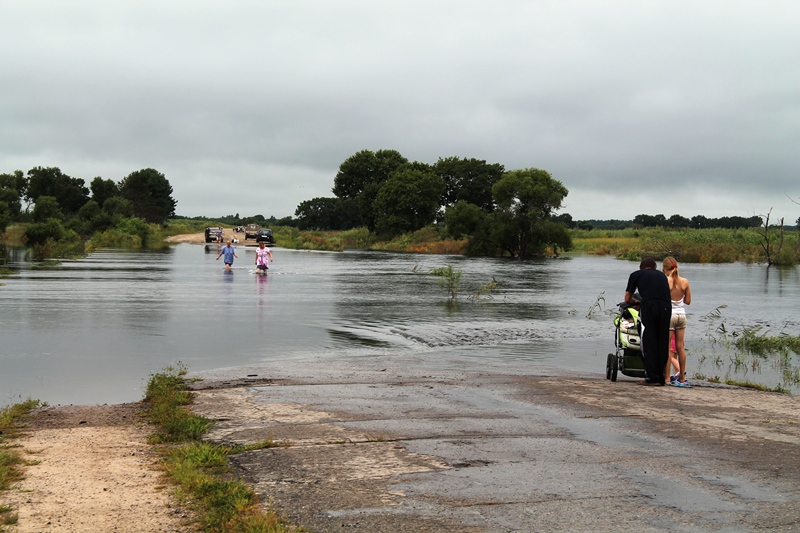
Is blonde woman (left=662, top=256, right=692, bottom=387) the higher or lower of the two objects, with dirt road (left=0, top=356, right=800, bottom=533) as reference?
higher

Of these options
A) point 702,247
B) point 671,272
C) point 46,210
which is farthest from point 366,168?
point 671,272

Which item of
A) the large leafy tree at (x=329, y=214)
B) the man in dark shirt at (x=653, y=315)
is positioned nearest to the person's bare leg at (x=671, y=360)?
the man in dark shirt at (x=653, y=315)

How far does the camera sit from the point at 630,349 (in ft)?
40.8

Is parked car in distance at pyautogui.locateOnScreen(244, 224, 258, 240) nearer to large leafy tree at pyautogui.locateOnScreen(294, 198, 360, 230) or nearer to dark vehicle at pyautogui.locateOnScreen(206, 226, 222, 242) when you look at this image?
dark vehicle at pyautogui.locateOnScreen(206, 226, 222, 242)

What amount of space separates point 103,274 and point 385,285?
13.6 metres

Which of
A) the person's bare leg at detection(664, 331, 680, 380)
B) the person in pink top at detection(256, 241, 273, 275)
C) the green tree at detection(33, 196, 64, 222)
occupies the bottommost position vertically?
the person's bare leg at detection(664, 331, 680, 380)

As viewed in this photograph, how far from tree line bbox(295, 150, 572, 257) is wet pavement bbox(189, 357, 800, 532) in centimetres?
6879

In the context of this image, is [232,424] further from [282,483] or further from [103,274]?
[103,274]

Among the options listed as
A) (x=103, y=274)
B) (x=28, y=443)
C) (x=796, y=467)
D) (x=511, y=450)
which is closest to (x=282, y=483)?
(x=511, y=450)

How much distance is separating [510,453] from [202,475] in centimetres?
278

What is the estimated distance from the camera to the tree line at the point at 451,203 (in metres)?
80.4

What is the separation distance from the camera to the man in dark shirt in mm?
11875

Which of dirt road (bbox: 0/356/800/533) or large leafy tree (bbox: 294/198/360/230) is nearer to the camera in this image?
dirt road (bbox: 0/356/800/533)

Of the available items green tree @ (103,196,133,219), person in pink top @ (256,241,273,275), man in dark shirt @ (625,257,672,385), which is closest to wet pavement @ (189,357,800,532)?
man in dark shirt @ (625,257,672,385)
